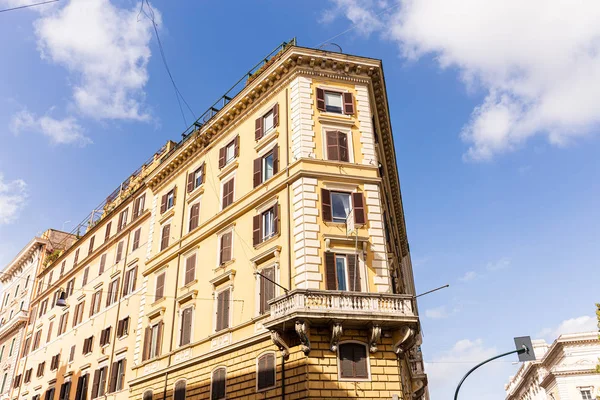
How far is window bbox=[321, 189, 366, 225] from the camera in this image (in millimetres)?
22531

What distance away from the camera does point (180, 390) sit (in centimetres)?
2473

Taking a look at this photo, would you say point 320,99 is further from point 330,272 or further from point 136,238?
point 136,238

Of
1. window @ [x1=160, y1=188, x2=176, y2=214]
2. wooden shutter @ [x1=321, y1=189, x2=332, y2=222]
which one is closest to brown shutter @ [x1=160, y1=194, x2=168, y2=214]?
window @ [x1=160, y1=188, x2=176, y2=214]

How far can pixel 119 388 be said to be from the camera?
99.1 feet

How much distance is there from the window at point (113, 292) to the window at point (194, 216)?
9624 mm

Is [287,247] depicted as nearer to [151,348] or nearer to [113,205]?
[151,348]

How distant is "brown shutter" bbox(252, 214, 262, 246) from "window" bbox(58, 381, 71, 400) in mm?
20858

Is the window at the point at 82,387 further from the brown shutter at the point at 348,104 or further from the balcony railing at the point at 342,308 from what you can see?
the brown shutter at the point at 348,104

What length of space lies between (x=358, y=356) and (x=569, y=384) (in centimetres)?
5277

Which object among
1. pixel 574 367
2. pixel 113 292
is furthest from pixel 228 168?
pixel 574 367

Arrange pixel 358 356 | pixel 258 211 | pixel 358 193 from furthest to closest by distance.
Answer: pixel 258 211 → pixel 358 193 → pixel 358 356

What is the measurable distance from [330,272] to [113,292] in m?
21.0

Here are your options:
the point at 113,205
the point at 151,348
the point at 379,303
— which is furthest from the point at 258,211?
the point at 113,205

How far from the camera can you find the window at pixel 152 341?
1086 inches
